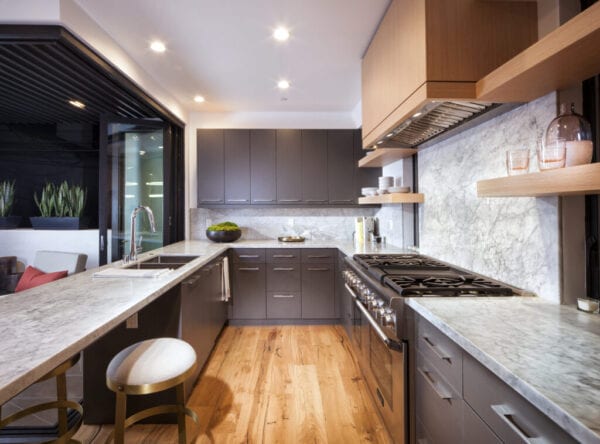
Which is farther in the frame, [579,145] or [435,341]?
[435,341]

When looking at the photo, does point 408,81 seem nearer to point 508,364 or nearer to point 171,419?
point 508,364

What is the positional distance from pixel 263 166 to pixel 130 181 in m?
1.55

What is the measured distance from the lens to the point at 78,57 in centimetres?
221

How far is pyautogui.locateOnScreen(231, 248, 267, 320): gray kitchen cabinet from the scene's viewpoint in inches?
148

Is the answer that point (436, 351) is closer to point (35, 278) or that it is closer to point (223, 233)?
point (223, 233)

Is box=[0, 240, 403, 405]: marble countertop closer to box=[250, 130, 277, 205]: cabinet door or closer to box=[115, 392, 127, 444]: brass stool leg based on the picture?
box=[115, 392, 127, 444]: brass stool leg

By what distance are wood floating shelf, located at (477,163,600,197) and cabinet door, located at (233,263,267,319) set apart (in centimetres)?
284

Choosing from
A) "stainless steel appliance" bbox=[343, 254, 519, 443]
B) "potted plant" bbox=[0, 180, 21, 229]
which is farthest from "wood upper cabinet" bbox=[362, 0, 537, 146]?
"potted plant" bbox=[0, 180, 21, 229]

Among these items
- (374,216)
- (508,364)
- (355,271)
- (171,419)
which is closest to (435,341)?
(508,364)

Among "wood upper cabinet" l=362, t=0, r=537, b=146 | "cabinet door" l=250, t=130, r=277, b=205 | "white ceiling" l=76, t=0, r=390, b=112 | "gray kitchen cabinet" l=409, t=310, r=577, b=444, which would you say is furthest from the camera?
"cabinet door" l=250, t=130, r=277, b=205

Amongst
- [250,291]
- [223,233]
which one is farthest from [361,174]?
[250,291]

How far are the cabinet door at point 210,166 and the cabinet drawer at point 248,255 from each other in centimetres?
76

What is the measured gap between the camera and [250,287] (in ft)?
12.3

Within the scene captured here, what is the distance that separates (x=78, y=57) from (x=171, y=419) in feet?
8.32
